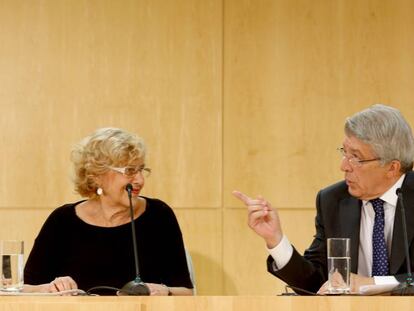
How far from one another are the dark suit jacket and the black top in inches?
23.1

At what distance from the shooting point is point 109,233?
4059mm

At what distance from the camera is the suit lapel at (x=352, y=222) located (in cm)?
358

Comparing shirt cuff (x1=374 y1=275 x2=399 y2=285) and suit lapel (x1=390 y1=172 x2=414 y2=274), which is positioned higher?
suit lapel (x1=390 y1=172 x2=414 y2=274)

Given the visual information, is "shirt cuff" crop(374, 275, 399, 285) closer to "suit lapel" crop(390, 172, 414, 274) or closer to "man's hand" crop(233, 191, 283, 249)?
"suit lapel" crop(390, 172, 414, 274)

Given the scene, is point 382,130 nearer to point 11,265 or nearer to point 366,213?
point 366,213

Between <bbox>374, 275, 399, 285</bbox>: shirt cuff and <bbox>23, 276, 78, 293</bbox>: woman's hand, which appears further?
<bbox>23, 276, 78, 293</bbox>: woman's hand

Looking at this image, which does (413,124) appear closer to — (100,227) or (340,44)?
(340,44)

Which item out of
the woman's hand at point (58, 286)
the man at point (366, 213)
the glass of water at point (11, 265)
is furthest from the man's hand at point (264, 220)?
the glass of water at point (11, 265)

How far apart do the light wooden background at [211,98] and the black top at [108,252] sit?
910mm

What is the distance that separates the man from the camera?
138 inches

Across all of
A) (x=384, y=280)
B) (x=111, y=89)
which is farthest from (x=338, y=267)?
(x=111, y=89)

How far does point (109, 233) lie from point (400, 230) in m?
1.27

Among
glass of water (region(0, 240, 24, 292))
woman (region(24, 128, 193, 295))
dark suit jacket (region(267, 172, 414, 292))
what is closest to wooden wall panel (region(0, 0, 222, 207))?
woman (region(24, 128, 193, 295))

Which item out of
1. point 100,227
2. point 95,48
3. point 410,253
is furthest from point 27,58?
point 410,253
